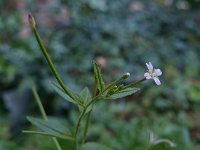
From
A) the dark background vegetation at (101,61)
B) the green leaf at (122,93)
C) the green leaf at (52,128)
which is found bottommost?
the dark background vegetation at (101,61)

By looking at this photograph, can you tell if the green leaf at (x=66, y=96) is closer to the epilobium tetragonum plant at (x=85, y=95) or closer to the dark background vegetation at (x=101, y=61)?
the epilobium tetragonum plant at (x=85, y=95)

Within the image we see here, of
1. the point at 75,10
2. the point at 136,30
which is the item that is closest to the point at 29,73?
the point at 75,10

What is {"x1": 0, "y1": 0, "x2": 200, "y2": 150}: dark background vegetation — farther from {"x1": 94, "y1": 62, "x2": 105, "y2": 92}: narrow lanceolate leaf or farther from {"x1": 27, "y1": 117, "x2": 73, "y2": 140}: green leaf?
{"x1": 94, "y1": 62, "x2": 105, "y2": 92}: narrow lanceolate leaf

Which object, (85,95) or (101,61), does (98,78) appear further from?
(101,61)

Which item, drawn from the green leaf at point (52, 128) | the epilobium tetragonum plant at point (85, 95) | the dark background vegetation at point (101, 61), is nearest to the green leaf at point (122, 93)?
the epilobium tetragonum plant at point (85, 95)

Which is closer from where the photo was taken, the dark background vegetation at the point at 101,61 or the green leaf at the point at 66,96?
the green leaf at the point at 66,96

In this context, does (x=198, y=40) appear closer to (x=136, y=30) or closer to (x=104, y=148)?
(x=136, y=30)

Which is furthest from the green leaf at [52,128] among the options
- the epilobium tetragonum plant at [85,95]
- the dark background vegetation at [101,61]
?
the dark background vegetation at [101,61]

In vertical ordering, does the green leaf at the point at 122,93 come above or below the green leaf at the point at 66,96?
below
